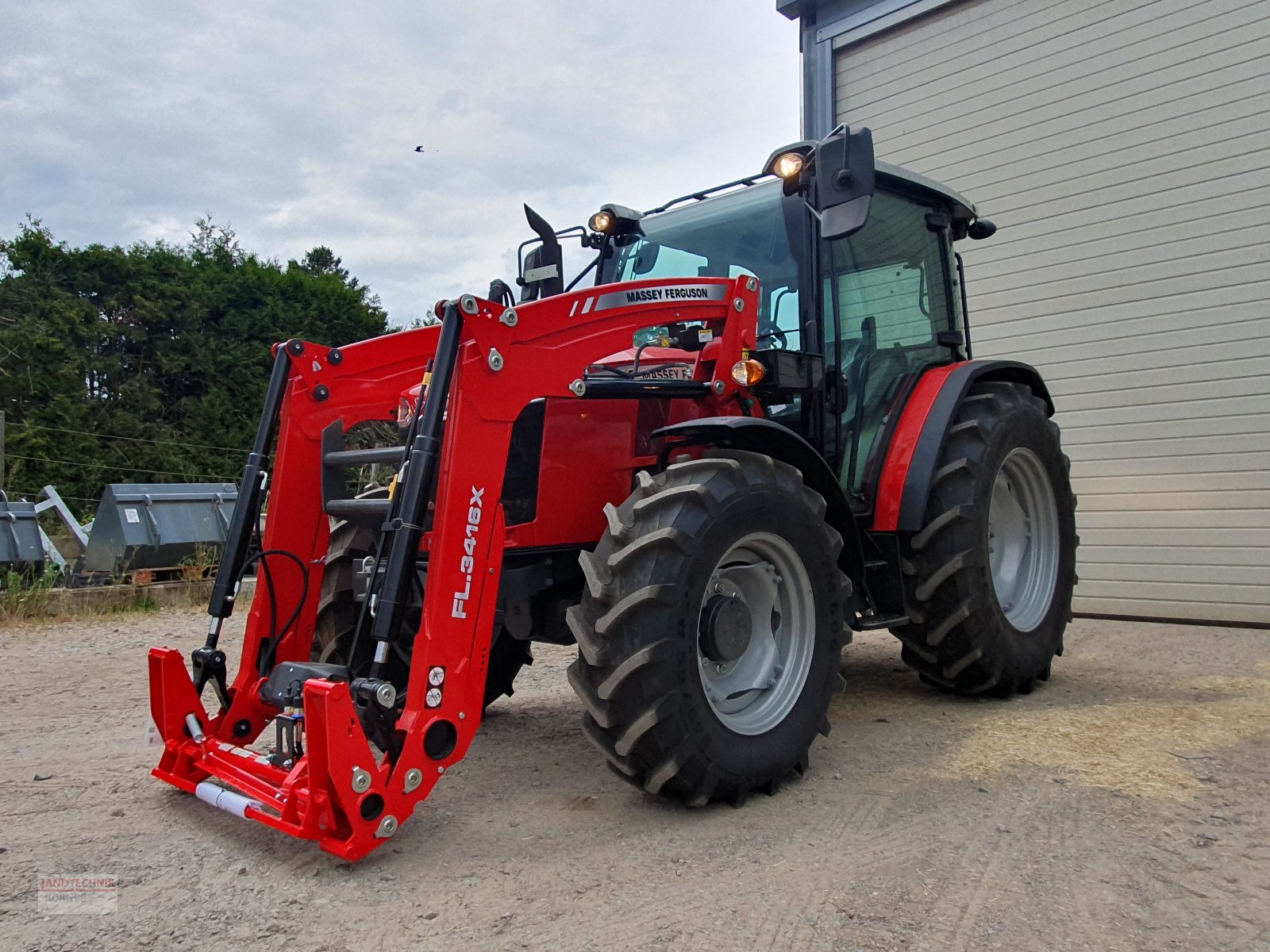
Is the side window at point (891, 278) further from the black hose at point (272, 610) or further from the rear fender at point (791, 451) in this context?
the black hose at point (272, 610)

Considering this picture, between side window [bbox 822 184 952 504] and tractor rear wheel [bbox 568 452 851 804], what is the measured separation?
1.03m

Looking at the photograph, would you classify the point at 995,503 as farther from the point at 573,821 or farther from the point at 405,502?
the point at 405,502

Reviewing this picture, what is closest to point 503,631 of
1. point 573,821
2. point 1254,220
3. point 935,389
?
point 573,821

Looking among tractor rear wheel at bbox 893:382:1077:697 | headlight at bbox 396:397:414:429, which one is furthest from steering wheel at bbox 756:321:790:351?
headlight at bbox 396:397:414:429

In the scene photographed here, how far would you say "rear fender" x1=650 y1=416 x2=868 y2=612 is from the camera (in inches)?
137

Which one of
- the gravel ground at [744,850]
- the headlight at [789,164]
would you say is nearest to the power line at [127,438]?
the gravel ground at [744,850]

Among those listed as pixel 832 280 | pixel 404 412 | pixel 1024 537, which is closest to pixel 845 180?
pixel 832 280

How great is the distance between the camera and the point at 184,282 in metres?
20.1

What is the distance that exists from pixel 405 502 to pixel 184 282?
63.6 ft

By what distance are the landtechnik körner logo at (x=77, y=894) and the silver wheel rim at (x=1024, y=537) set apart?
13.6 ft

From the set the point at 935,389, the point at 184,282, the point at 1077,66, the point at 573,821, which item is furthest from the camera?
the point at 184,282

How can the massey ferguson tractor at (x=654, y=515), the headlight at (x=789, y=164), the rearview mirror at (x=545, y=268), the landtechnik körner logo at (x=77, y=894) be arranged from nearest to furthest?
1. the landtechnik körner logo at (x=77, y=894)
2. the massey ferguson tractor at (x=654, y=515)
3. the headlight at (x=789, y=164)
4. the rearview mirror at (x=545, y=268)

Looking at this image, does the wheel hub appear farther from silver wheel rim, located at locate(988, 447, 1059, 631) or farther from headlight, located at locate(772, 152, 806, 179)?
silver wheel rim, located at locate(988, 447, 1059, 631)

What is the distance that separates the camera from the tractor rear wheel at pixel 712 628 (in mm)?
3035
